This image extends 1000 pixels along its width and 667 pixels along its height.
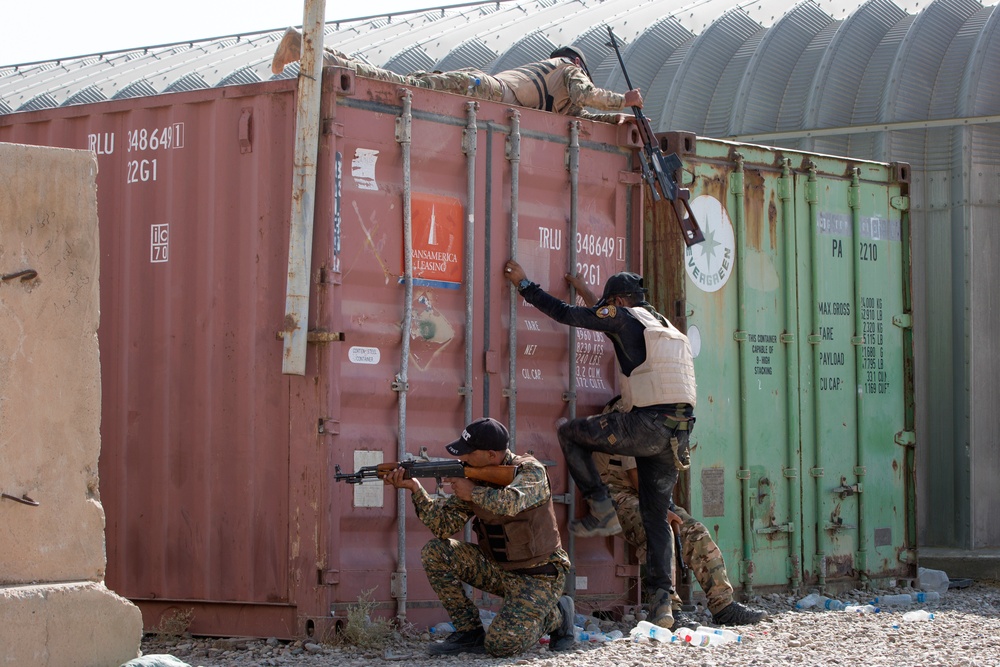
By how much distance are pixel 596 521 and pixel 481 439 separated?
1.47 meters

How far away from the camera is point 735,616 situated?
7.33m

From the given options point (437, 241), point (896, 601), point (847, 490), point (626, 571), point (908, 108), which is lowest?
point (896, 601)

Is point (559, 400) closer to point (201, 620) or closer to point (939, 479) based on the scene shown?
point (201, 620)

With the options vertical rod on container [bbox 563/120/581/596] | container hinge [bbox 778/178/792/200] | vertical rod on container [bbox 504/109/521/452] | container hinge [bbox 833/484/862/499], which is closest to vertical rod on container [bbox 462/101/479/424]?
vertical rod on container [bbox 504/109/521/452]

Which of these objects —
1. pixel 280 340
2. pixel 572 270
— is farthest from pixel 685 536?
pixel 280 340

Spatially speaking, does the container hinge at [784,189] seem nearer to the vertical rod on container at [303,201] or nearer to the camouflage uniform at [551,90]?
the camouflage uniform at [551,90]

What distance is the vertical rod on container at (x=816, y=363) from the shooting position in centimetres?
861

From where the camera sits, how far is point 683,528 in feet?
24.9

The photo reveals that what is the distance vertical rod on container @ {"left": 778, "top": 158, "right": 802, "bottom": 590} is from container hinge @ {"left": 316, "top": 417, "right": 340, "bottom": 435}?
135 inches

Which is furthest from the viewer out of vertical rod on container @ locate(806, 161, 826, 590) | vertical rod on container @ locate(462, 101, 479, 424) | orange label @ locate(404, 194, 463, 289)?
vertical rod on container @ locate(806, 161, 826, 590)

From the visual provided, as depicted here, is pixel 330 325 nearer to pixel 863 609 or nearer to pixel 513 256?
pixel 513 256

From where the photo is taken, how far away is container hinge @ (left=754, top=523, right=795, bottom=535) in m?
8.35

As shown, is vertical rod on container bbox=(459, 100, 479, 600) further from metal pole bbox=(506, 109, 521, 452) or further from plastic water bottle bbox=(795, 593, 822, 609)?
plastic water bottle bbox=(795, 593, 822, 609)

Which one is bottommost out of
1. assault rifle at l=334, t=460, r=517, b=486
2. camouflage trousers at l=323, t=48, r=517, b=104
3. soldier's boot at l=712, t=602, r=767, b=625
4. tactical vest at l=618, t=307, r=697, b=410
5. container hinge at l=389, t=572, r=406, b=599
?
soldier's boot at l=712, t=602, r=767, b=625
